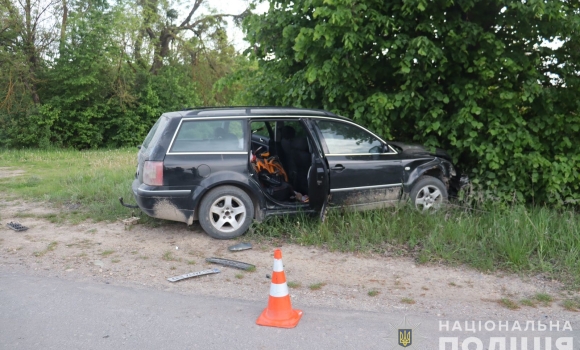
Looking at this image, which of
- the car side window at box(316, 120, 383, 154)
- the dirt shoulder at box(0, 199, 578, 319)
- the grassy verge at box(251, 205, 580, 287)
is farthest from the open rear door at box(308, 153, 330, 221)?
the dirt shoulder at box(0, 199, 578, 319)

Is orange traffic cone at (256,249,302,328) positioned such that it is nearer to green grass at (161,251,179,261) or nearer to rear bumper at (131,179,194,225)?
green grass at (161,251,179,261)

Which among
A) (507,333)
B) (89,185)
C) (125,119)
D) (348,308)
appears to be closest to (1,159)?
(125,119)

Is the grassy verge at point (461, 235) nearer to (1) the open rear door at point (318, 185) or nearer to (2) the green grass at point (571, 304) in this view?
(1) the open rear door at point (318, 185)

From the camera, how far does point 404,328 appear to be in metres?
4.36

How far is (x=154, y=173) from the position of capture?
6699 millimetres

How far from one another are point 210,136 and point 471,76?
420 centimetres

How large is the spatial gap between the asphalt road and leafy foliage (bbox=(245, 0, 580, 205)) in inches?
156

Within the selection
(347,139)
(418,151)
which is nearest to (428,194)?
(418,151)

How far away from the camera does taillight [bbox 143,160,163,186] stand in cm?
668

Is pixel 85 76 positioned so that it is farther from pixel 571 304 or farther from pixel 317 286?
pixel 571 304

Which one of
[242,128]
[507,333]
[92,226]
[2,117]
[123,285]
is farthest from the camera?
[2,117]

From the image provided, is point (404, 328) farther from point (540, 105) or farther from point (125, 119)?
point (125, 119)

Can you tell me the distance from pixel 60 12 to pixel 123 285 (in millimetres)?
20675

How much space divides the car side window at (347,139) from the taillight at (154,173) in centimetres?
229
